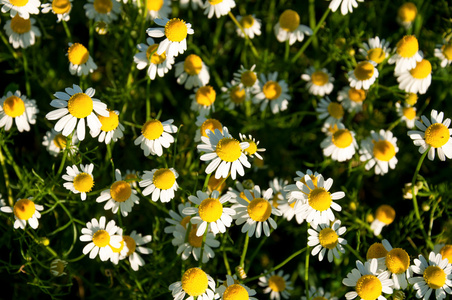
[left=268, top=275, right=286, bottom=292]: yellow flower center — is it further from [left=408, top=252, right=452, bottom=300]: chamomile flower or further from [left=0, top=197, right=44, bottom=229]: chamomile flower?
[left=0, top=197, right=44, bottom=229]: chamomile flower

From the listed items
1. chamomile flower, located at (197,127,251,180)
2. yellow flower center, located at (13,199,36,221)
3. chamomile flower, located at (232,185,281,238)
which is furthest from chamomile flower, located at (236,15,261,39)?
yellow flower center, located at (13,199,36,221)

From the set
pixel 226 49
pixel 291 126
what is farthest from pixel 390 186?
pixel 226 49

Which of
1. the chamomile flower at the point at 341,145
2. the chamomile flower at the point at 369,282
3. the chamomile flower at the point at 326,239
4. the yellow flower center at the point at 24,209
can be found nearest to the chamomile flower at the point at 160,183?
the yellow flower center at the point at 24,209

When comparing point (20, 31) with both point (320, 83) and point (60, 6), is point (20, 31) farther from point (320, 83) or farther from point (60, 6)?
point (320, 83)

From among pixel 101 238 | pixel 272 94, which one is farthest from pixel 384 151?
pixel 101 238

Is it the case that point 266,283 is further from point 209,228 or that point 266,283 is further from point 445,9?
point 445,9

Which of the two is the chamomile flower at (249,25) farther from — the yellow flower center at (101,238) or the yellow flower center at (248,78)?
the yellow flower center at (101,238)
